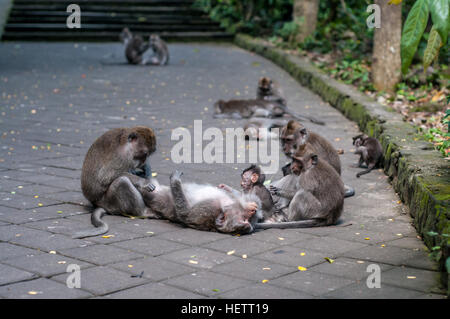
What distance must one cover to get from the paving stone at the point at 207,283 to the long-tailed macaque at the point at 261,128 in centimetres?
464

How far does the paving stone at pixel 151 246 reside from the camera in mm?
4605

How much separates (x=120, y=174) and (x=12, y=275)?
1588 millimetres

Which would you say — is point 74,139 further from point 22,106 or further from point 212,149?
point 22,106

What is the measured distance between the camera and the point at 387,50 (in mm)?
10781

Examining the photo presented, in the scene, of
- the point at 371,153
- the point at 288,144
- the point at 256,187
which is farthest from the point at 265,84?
the point at 256,187

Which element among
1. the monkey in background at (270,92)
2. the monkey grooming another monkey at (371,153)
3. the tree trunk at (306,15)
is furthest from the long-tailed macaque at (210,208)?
the tree trunk at (306,15)

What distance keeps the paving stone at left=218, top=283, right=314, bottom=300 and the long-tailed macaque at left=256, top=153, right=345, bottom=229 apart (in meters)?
1.30

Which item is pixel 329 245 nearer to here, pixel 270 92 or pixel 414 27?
pixel 414 27

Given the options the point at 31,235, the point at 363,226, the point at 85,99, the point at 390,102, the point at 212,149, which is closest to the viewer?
the point at 31,235

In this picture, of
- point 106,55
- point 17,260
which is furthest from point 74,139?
point 106,55

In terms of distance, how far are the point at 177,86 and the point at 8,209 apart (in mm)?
8016

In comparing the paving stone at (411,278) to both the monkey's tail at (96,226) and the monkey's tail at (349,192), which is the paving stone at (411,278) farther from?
the monkey's tail at (96,226)

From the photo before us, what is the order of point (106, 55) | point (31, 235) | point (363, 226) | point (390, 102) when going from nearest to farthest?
point (31, 235) → point (363, 226) → point (390, 102) → point (106, 55)

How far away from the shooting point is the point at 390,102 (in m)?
10.5
